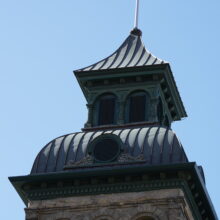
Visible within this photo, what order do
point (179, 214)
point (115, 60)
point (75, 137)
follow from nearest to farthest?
point (179, 214)
point (75, 137)
point (115, 60)

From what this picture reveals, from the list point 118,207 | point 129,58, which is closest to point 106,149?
point 118,207

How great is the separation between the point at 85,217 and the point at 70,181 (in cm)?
197

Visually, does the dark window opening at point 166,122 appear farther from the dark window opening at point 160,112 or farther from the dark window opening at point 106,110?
the dark window opening at point 106,110

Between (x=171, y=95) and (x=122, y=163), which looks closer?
(x=122, y=163)

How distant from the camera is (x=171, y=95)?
2724 inches

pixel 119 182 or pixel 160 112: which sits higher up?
pixel 160 112

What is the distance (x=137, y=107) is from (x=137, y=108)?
0.08m

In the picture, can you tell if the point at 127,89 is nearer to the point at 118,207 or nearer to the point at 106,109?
the point at 106,109

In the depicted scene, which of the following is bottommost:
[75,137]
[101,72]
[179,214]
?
[179,214]

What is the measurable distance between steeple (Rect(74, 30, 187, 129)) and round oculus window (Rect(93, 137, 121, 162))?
2.65 meters

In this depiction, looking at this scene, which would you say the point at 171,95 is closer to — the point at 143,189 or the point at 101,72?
the point at 101,72

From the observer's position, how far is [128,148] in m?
62.5

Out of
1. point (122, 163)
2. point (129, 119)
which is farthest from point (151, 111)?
point (122, 163)

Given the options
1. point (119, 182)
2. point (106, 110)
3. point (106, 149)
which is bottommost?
point (119, 182)
